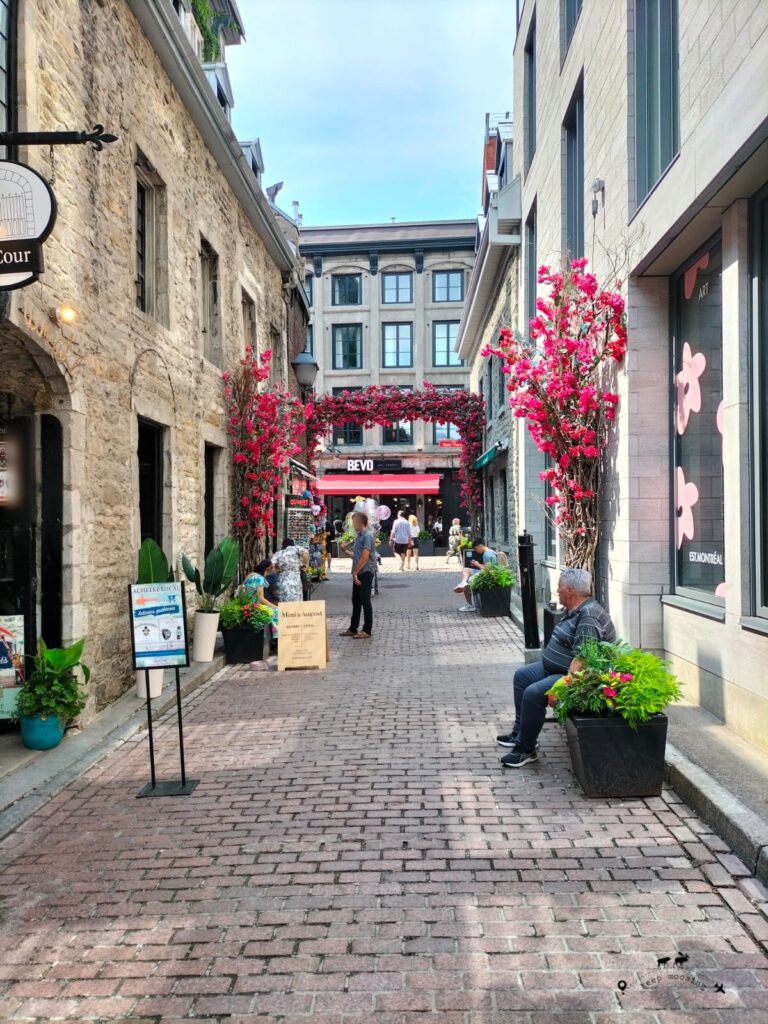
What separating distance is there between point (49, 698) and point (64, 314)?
9.81 feet

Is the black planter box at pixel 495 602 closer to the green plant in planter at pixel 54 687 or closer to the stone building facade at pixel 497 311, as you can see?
the stone building facade at pixel 497 311

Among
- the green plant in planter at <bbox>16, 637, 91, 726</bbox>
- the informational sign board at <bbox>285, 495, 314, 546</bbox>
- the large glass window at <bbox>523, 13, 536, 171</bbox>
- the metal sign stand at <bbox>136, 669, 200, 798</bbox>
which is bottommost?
the metal sign stand at <bbox>136, 669, 200, 798</bbox>

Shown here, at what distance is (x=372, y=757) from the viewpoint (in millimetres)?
5750

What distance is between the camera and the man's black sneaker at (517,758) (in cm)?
541

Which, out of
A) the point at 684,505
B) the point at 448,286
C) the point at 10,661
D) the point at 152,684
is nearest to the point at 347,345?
the point at 448,286

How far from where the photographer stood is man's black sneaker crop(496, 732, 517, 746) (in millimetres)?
5809

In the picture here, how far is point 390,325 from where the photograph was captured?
36438 millimetres

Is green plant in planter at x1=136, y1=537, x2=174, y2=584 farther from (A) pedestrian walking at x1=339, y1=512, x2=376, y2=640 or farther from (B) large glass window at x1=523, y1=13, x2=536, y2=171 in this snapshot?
(B) large glass window at x1=523, y1=13, x2=536, y2=171

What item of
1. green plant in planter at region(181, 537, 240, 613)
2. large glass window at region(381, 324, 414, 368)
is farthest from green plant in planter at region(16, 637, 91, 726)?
large glass window at region(381, 324, 414, 368)

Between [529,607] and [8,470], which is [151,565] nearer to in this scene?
[8,470]

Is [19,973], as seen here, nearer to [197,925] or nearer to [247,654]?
[197,925]

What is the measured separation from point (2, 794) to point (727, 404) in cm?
554

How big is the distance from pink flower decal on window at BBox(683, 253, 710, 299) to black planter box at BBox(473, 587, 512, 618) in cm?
723

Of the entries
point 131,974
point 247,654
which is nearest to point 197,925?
point 131,974
